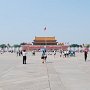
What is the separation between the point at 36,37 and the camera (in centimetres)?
15812

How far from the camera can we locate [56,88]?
1129cm

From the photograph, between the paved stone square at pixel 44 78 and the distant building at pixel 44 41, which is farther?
the distant building at pixel 44 41

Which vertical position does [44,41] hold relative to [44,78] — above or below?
above

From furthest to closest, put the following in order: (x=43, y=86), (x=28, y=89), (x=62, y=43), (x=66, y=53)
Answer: (x=62, y=43), (x=66, y=53), (x=43, y=86), (x=28, y=89)

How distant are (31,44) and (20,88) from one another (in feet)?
465

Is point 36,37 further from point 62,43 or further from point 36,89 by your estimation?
point 36,89

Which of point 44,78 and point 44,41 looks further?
point 44,41

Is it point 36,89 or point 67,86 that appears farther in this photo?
point 67,86

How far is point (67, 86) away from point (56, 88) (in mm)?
695

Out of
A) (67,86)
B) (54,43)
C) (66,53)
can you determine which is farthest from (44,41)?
(67,86)

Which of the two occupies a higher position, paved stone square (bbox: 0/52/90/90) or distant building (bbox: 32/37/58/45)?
distant building (bbox: 32/37/58/45)

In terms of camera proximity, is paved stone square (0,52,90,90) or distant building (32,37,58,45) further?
distant building (32,37,58,45)

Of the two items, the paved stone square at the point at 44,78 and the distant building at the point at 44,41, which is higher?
the distant building at the point at 44,41

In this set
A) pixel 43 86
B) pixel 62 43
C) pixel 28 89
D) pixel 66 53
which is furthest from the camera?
pixel 62 43
